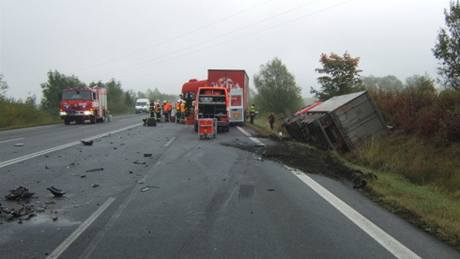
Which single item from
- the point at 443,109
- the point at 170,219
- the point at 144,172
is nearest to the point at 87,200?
the point at 170,219

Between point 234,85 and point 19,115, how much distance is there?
61.3 ft

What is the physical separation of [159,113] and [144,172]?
80.1 ft

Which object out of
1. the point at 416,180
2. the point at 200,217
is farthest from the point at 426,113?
the point at 200,217

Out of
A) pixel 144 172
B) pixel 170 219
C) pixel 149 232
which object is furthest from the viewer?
pixel 144 172

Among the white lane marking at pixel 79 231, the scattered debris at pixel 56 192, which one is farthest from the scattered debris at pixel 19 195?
the white lane marking at pixel 79 231

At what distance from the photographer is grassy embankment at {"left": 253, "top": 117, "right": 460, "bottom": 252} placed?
235 inches

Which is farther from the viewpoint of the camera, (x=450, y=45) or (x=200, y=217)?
(x=450, y=45)

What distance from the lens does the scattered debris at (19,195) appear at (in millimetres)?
6828

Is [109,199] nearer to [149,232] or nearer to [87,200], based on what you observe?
[87,200]

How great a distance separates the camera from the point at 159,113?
110 ft

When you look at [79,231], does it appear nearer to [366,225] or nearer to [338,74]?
[366,225]

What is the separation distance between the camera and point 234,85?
29.5 metres

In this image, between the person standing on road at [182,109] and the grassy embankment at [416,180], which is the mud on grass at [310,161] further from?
the person standing on road at [182,109]

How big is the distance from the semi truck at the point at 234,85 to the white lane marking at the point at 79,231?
843 inches
